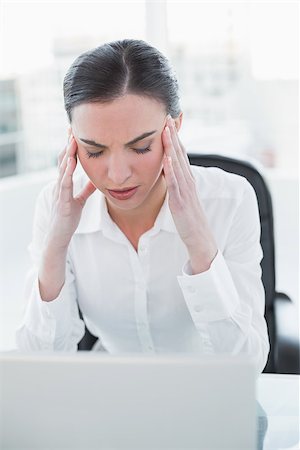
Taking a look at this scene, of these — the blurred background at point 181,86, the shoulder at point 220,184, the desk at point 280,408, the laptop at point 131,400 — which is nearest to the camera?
the laptop at point 131,400

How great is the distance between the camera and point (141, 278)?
1568 millimetres

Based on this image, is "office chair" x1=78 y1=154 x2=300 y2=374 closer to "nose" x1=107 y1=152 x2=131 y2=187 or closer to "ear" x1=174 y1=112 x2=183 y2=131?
"ear" x1=174 y1=112 x2=183 y2=131

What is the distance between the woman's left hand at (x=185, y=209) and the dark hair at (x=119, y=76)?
8 cm

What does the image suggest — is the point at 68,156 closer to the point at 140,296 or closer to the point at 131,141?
the point at 131,141

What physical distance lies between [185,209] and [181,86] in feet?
5.40

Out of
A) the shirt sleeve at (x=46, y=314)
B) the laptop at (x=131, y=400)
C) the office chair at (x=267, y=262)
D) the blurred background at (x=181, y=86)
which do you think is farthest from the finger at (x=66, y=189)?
the blurred background at (x=181, y=86)

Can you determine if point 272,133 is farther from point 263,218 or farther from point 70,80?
point 70,80

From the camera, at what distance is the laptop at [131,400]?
697mm

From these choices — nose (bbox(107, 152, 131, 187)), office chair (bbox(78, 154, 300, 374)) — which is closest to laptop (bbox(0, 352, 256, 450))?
nose (bbox(107, 152, 131, 187))

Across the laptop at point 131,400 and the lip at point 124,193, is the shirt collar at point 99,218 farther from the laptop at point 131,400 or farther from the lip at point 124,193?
the laptop at point 131,400

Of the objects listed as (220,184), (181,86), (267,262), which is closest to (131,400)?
(220,184)

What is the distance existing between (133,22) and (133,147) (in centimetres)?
229

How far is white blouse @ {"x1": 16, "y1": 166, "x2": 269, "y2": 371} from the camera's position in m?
1.51

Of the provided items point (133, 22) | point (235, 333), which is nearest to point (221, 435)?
point (235, 333)
